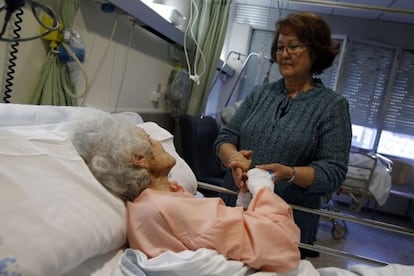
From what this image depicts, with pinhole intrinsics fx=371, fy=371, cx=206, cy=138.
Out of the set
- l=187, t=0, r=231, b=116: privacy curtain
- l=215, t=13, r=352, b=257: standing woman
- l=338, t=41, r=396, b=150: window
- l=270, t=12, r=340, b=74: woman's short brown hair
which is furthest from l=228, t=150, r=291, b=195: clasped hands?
A: l=338, t=41, r=396, b=150: window

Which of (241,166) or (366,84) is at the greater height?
(366,84)

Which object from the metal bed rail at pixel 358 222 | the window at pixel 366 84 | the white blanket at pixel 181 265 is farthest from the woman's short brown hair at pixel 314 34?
the window at pixel 366 84

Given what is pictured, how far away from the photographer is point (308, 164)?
1.31 metres

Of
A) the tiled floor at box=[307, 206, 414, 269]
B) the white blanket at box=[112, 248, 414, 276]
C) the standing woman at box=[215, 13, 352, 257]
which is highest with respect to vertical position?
the standing woman at box=[215, 13, 352, 257]

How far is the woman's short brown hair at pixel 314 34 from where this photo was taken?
4.17 ft

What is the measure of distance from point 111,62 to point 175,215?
3.88ft

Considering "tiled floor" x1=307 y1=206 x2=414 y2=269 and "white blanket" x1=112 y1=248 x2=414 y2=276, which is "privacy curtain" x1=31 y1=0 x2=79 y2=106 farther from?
"tiled floor" x1=307 y1=206 x2=414 y2=269

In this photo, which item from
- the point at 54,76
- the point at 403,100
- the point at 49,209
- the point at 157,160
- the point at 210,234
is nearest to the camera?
the point at 49,209

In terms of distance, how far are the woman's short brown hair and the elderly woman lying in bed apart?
52 centimetres

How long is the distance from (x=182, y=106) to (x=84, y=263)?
2080 mm

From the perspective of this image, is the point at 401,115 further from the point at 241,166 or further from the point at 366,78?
the point at 241,166

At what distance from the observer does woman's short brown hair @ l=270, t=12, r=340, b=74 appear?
1.27m

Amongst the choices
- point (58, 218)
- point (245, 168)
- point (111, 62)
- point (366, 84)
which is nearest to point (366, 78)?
point (366, 84)

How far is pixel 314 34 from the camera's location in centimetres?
127
